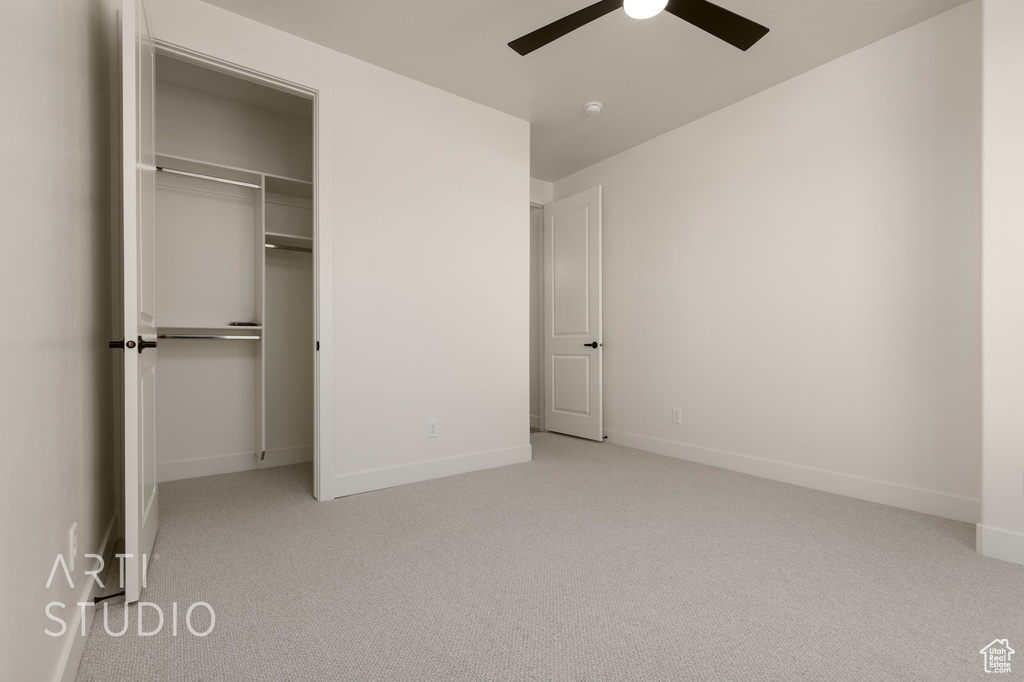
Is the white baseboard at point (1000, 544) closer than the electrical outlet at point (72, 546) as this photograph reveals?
No

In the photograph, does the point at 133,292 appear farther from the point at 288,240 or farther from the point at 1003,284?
the point at 1003,284

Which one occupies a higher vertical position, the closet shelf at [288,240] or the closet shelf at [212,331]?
the closet shelf at [288,240]

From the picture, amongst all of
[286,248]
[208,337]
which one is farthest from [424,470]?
[286,248]

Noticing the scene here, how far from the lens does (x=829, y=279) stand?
10.5 ft

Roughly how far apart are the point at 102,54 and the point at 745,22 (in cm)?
263

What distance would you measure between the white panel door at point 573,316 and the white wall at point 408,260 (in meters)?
0.92

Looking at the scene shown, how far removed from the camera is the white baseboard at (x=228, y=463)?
11.3ft

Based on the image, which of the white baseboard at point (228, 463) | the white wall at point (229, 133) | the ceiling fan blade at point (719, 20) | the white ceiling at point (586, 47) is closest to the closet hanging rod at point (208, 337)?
the white baseboard at point (228, 463)

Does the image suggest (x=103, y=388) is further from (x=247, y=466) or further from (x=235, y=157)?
(x=235, y=157)

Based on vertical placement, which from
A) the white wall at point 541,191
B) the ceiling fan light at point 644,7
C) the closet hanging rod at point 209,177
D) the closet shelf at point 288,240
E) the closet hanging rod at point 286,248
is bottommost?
the closet hanging rod at point 286,248

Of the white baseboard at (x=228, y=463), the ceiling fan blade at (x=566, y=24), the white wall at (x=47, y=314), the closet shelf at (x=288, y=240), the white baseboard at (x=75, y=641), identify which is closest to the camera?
the white wall at (x=47, y=314)

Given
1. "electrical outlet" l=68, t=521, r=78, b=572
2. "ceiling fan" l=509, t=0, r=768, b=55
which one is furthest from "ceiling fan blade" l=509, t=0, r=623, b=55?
"electrical outlet" l=68, t=521, r=78, b=572

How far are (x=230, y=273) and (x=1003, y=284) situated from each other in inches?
178

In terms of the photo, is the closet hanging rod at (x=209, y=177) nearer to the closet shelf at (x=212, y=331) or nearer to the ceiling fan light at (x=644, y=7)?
the closet shelf at (x=212, y=331)
